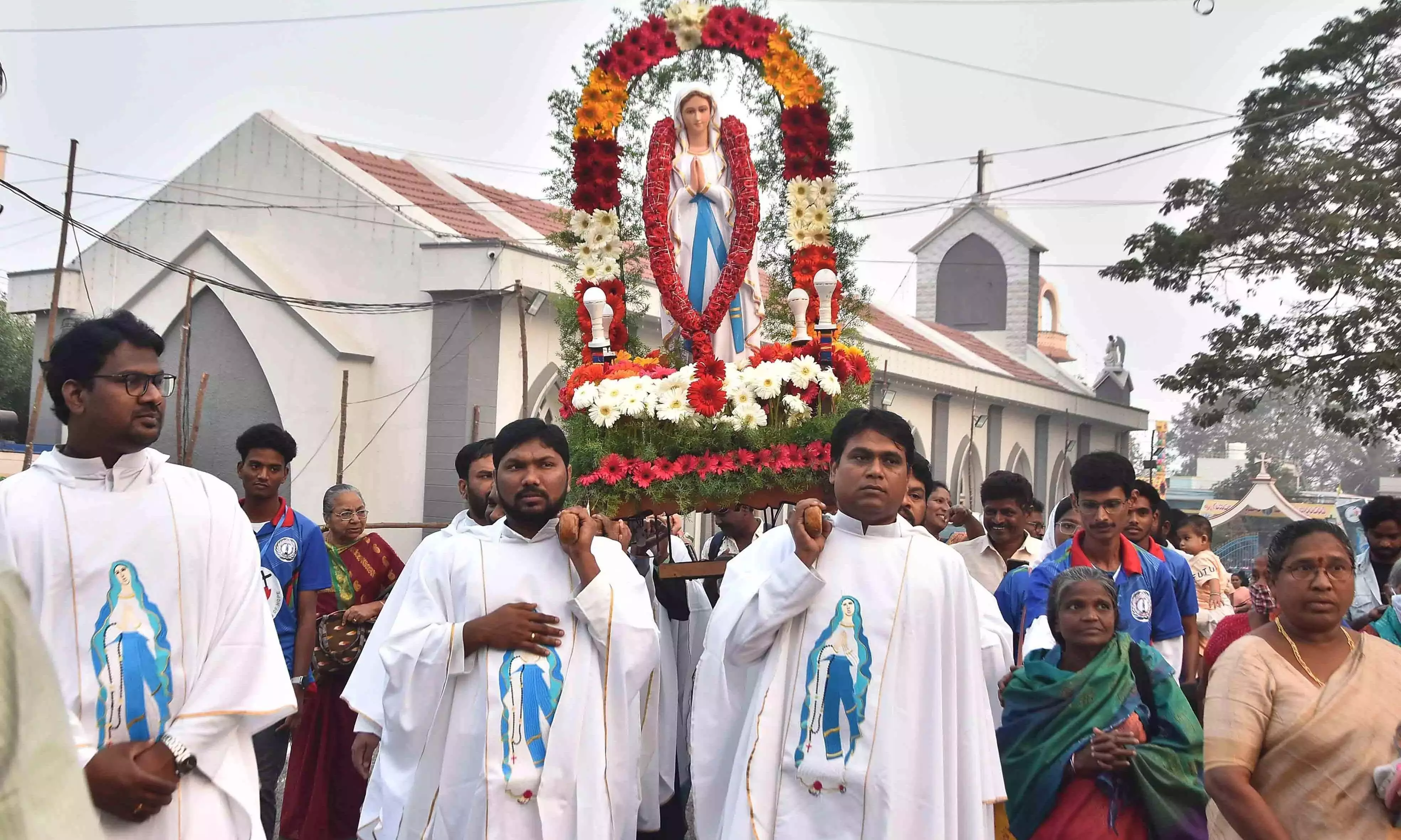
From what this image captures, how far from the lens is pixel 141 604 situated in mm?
3820

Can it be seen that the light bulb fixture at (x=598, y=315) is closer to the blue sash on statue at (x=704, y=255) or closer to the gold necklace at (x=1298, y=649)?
the blue sash on statue at (x=704, y=255)

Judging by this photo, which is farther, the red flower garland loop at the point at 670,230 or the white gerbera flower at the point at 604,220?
the white gerbera flower at the point at 604,220

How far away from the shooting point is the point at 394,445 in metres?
19.0

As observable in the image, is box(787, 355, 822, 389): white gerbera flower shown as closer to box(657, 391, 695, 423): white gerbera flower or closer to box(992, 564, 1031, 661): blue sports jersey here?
box(657, 391, 695, 423): white gerbera flower

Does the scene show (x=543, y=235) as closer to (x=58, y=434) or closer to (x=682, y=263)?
(x=58, y=434)

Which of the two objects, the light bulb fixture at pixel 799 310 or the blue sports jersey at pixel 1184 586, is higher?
the light bulb fixture at pixel 799 310

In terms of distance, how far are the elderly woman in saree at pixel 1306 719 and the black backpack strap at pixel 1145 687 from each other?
53 cm

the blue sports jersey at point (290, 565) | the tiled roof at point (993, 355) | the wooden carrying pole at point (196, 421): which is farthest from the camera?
the tiled roof at point (993, 355)

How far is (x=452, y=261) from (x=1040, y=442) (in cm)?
1880

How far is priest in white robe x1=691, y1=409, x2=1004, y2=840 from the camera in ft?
Result: 15.0

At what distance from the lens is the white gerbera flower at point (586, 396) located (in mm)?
6695

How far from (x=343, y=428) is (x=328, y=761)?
11244 mm

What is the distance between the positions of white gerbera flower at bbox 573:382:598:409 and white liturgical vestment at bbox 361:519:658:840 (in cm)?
161

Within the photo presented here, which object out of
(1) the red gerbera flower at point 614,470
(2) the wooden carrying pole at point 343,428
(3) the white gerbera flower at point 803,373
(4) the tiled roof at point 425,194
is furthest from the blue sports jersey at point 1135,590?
(4) the tiled roof at point 425,194
